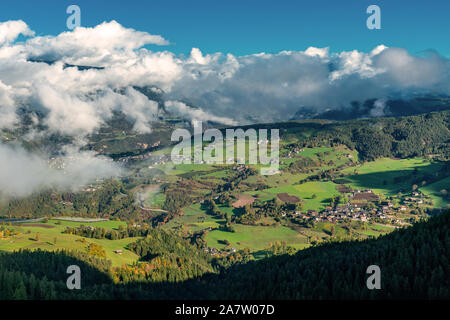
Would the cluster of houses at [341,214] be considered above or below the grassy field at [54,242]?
above

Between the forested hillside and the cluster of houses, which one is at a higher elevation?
the cluster of houses

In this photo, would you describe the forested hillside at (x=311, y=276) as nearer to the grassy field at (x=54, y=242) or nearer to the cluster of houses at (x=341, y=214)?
the grassy field at (x=54, y=242)

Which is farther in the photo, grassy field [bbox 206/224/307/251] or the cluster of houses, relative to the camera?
the cluster of houses

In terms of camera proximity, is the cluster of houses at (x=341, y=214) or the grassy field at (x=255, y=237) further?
the cluster of houses at (x=341, y=214)

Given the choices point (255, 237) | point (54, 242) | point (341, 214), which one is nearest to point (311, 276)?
point (255, 237)

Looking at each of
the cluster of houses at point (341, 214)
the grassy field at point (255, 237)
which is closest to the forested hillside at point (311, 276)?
the grassy field at point (255, 237)

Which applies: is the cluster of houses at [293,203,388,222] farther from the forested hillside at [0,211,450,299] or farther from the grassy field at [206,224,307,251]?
the forested hillside at [0,211,450,299]

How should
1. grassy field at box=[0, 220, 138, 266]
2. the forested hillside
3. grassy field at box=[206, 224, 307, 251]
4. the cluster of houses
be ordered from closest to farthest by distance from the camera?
the forested hillside → grassy field at box=[0, 220, 138, 266] → grassy field at box=[206, 224, 307, 251] → the cluster of houses

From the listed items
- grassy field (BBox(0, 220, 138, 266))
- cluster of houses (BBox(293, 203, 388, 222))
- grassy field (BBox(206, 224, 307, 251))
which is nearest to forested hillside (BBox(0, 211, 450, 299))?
grassy field (BBox(0, 220, 138, 266))

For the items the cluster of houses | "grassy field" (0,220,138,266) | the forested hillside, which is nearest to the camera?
the forested hillside
